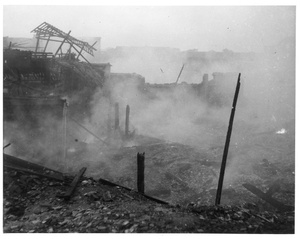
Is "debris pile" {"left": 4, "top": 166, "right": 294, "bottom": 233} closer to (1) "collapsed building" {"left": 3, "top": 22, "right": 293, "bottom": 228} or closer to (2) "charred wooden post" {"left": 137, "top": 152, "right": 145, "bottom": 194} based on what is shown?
(2) "charred wooden post" {"left": 137, "top": 152, "right": 145, "bottom": 194}

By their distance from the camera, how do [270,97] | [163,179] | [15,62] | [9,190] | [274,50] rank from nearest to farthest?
[9,190]
[163,179]
[15,62]
[270,97]
[274,50]

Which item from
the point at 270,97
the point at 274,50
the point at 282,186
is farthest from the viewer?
the point at 274,50

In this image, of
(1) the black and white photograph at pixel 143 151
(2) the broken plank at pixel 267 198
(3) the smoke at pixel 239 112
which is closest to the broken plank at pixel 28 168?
(1) the black and white photograph at pixel 143 151

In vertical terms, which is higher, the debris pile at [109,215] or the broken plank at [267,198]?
the debris pile at [109,215]

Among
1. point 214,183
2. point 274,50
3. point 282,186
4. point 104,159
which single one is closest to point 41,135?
point 104,159

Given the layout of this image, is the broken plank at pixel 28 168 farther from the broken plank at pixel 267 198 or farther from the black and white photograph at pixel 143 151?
the broken plank at pixel 267 198

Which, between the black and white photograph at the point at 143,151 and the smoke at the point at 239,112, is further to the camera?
the smoke at the point at 239,112

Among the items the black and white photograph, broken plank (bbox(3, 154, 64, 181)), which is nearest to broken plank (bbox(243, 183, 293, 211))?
the black and white photograph

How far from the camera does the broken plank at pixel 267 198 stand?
6363 millimetres

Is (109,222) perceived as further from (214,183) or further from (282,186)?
(282,186)

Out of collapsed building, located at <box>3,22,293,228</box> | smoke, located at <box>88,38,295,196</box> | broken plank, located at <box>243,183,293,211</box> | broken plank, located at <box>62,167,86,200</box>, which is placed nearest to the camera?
broken plank, located at <box>62,167,86,200</box>

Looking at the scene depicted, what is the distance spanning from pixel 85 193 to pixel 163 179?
12.8ft

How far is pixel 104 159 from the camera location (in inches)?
413

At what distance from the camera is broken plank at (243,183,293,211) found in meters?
6.36
